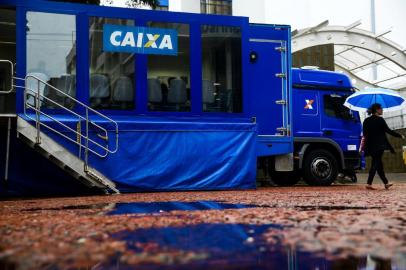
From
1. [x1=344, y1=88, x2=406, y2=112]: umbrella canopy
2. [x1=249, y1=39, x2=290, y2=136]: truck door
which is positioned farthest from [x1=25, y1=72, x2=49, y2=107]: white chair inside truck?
[x1=344, y1=88, x2=406, y2=112]: umbrella canopy

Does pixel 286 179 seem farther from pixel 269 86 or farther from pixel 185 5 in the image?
pixel 185 5

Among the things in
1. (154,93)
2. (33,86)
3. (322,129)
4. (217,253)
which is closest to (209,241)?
(217,253)

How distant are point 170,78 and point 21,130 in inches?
130

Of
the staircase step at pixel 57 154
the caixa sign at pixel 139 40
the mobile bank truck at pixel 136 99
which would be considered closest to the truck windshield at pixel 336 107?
the mobile bank truck at pixel 136 99

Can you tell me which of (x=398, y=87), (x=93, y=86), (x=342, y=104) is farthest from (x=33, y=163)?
(x=398, y=87)

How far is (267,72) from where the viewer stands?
39.1 feet

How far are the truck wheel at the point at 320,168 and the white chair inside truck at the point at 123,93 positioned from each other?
4943 mm

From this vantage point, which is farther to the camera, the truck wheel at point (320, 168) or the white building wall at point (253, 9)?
the white building wall at point (253, 9)

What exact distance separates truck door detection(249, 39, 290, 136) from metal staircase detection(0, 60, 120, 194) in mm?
3655

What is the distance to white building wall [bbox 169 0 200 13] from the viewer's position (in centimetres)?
→ 2777

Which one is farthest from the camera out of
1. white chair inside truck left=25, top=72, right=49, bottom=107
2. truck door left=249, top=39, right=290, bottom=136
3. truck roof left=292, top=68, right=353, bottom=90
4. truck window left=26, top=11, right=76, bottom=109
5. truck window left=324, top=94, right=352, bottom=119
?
truck window left=324, top=94, right=352, bottom=119

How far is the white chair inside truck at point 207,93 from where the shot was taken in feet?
35.9

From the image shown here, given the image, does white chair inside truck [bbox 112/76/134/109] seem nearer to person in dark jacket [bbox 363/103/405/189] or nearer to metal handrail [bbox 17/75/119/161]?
metal handrail [bbox 17/75/119/161]

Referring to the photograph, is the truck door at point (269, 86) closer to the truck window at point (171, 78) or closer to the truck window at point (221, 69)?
the truck window at point (221, 69)
